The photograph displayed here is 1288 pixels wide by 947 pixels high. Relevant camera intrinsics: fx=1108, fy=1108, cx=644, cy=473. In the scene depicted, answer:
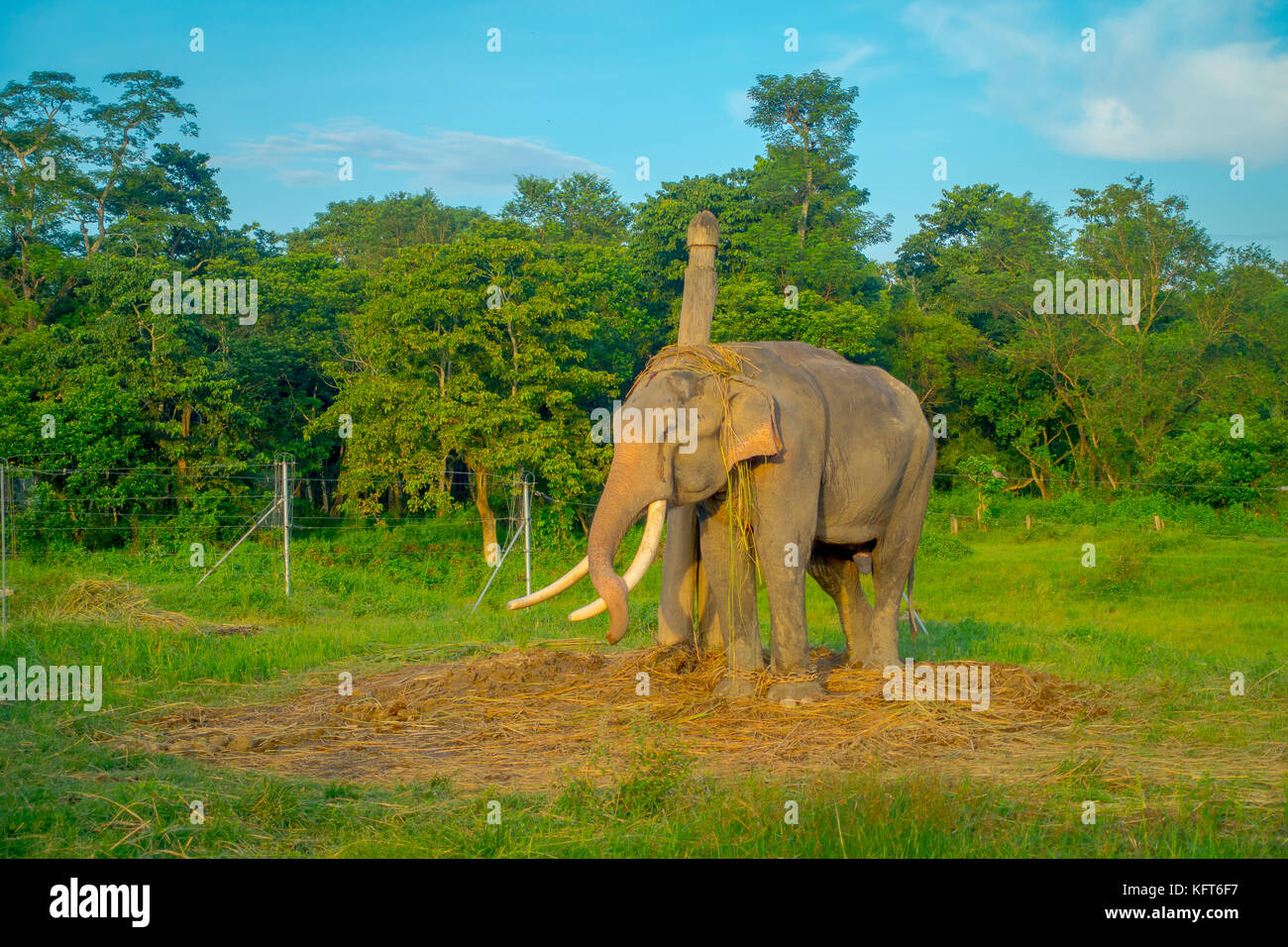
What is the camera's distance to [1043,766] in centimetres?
599

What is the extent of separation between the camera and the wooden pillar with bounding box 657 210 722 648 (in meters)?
8.36

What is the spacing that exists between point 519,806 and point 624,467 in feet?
8.17

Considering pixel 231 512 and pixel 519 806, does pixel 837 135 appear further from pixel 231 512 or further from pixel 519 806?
pixel 519 806

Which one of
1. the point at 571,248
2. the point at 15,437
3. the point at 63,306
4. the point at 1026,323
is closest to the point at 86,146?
the point at 63,306

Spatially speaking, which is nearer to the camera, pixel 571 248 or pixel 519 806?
pixel 519 806

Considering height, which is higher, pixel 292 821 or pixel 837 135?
pixel 837 135

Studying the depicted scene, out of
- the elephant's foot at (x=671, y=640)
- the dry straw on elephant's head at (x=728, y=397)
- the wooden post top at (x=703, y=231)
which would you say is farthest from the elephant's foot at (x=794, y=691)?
the wooden post top at (x=703, y=231)

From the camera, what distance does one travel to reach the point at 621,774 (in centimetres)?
559

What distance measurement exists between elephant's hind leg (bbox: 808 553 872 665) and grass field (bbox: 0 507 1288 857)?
54.8 inches

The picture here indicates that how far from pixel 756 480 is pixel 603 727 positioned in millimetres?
1934

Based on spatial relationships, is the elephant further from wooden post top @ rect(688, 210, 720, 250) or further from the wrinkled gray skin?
wooden post top @ rect(688, 210, 720, 250)

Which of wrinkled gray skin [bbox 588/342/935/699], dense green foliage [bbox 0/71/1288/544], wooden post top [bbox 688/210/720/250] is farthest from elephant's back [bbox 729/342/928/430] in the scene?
dense green foliage [bbox 0/71/1288/544]

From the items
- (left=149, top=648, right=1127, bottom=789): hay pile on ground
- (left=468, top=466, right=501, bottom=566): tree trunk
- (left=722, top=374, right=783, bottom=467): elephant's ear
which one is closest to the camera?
(left=149, top=648, right=1127, bottom=789): hay pile on ground

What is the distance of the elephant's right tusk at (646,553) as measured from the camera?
6961mm
